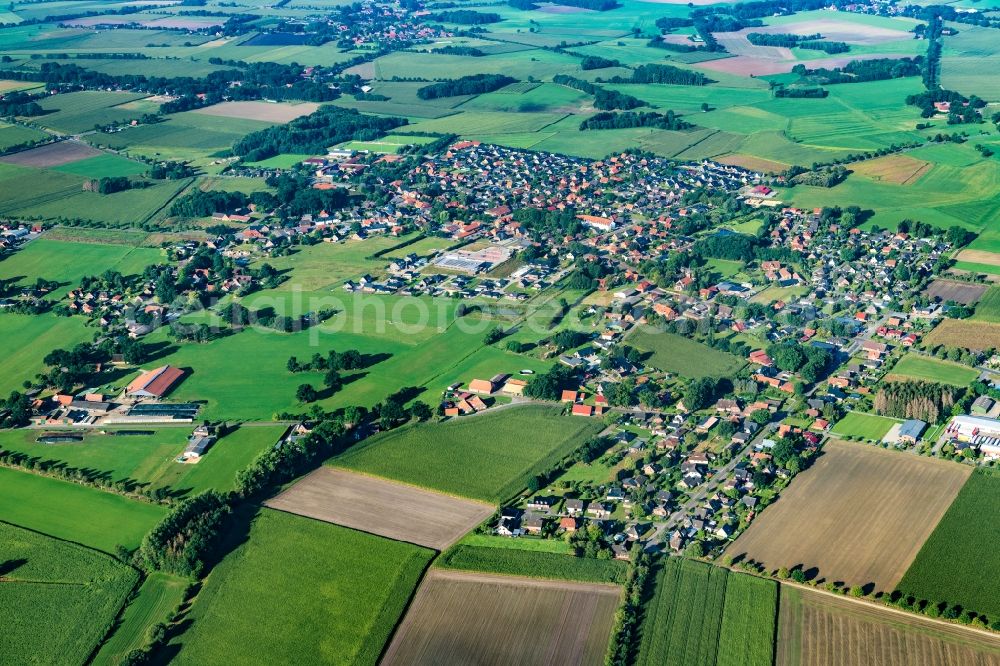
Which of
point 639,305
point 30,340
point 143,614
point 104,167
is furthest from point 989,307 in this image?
point 104,167

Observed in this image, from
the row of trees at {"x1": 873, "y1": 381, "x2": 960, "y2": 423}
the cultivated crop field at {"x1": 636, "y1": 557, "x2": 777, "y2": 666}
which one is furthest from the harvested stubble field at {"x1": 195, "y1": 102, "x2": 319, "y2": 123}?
the cultivated crop field at {"x1": 636, "y1": 557, "x2": 777, "y2": 666}

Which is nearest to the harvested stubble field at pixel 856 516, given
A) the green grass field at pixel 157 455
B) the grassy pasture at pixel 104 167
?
the green grass field at pixel 157 455

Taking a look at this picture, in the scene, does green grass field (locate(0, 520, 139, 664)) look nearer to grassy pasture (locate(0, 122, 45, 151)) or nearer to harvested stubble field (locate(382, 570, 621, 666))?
harvested stubble field (locate(382, 570, 621, 666))

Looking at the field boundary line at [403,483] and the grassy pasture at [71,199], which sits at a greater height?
the grassy pasture at [71,199]

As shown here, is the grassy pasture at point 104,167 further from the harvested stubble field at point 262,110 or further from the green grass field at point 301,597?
the green grass field at point 301,597

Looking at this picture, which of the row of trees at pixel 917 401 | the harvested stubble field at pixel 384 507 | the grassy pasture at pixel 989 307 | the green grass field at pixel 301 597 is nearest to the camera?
the green grass field at pixel 301 597

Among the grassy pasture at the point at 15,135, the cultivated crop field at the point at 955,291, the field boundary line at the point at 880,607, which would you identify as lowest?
the field boundary line at the point at 880,607

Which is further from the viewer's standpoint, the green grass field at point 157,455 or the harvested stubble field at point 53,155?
the harvested stubble field at point 53,155

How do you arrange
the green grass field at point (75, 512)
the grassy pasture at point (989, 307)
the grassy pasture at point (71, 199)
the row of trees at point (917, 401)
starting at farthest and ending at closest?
the grassy pasture at point (71, 199)
the grassy pasture at point (989, 307)
the row of trees at point (917, 401)
the green grass field at point (75, 512)
